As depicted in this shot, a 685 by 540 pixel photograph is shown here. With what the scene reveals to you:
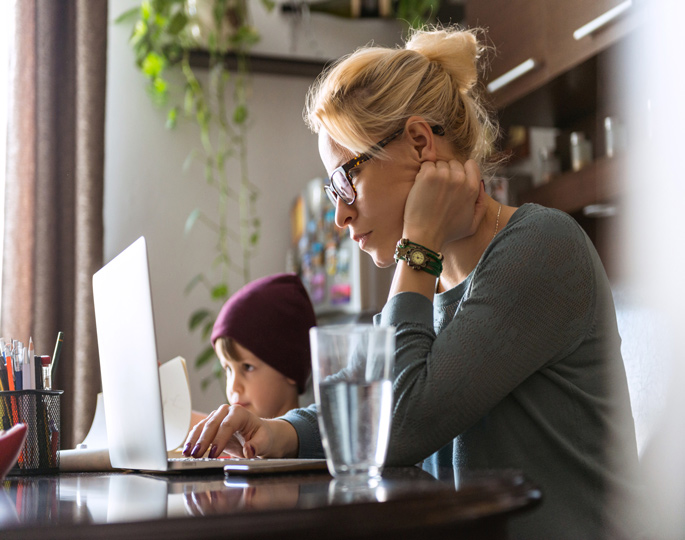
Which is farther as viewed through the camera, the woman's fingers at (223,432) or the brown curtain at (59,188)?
the brown curtain at (59,188)

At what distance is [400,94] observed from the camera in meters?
1.07

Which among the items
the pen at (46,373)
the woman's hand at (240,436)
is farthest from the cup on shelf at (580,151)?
the pen at (46,373)

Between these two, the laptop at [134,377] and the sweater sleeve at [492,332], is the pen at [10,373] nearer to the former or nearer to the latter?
the laptop at [134,377]

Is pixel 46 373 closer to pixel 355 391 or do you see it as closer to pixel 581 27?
pixel 355 391

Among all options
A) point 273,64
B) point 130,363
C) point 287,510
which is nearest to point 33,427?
point 130,363

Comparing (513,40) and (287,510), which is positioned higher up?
(513,40)

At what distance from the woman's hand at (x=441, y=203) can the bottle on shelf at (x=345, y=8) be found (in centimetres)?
204

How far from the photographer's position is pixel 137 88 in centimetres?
272

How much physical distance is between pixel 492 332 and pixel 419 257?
0.48 ft

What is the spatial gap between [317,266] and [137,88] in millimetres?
958

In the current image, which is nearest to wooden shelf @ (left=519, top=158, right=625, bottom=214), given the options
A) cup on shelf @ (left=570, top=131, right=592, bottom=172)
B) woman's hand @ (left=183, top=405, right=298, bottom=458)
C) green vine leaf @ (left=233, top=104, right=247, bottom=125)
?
cup on shelf @ (left=570, top=131, right=592, bottom=172)

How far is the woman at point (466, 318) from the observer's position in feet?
2.55

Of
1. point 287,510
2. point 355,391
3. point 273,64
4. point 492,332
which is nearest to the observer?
point 287,510

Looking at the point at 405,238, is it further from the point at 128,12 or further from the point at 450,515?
the point at 128,12
